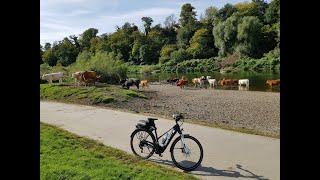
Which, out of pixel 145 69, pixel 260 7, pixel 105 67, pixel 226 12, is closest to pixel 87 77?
pixel 105 67

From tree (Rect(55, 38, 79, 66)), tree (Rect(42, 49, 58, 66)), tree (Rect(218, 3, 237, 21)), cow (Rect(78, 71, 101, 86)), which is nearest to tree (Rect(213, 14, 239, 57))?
tree (Rect(218, 3, 237, 21))

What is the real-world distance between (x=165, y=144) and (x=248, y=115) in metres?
8.67

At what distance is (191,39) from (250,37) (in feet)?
47.1

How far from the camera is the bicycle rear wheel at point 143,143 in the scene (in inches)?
280

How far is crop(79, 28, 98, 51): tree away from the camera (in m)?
83.4

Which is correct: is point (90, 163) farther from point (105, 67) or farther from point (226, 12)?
point (226, 12)

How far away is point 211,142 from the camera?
8266mm

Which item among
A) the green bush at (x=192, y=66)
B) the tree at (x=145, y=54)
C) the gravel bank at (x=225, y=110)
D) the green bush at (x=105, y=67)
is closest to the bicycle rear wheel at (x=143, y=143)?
the gravel bank at (x=225, y=110)

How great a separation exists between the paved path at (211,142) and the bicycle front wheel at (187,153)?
0.15m

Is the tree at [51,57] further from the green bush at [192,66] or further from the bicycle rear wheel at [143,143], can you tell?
the bicycle rear wheel at [143,143]

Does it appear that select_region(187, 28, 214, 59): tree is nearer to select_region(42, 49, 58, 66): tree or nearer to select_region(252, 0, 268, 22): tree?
select_region(252, 0, 268, 22): tree
